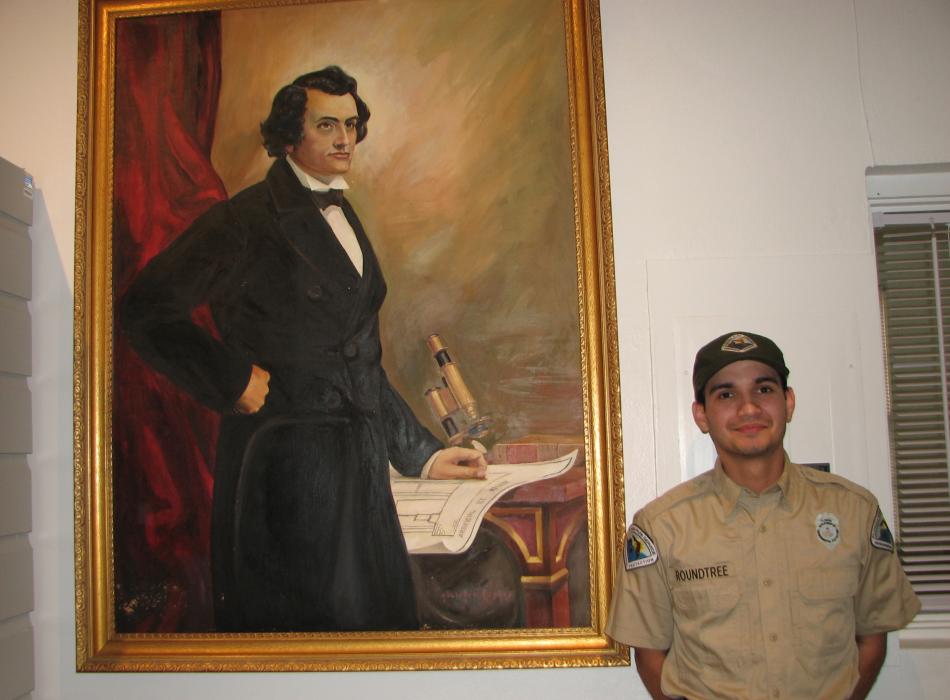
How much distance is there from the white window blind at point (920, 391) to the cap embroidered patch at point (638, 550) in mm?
920

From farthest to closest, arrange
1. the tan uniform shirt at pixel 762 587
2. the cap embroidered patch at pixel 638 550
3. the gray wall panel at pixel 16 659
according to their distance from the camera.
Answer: the gray wall panel at pixel 16 659 → the cap embroidered patch at pixel 638 550 → the tan uniform shirt at pixel 762 587

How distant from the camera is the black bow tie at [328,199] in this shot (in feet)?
7.07

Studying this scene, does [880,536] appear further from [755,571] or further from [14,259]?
[14,259]

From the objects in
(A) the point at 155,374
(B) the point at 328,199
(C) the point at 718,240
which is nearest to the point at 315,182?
(B) the point at 328,199

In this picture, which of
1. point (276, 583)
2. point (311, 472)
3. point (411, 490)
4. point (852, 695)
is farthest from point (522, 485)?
point (852, 695)

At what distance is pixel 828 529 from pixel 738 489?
195 millimetres

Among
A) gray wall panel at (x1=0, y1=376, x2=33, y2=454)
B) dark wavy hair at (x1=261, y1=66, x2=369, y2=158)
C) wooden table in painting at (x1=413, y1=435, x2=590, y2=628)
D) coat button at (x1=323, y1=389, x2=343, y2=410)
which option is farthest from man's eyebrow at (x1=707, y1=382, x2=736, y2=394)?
gray wall panel at (x1=0, y1=376, x2=33, y2=454)

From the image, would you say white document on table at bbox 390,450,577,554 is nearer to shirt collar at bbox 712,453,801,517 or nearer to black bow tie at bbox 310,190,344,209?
shirt collar at bbox 712,453,801,517

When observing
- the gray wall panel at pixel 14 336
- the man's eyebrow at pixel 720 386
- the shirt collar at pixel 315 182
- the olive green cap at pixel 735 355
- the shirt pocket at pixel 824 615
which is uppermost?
the shirt collar at pixel 315 182

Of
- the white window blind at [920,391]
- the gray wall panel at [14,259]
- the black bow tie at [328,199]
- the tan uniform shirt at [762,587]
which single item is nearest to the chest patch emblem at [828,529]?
the tan uniform shirt at [762,587]

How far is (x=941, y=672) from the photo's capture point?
6.38 feet

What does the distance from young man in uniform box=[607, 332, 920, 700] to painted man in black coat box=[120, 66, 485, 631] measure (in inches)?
22.4

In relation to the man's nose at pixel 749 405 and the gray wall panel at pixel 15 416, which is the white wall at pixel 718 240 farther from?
the man's nose at pixel 749 405

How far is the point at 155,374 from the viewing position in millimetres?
2143
